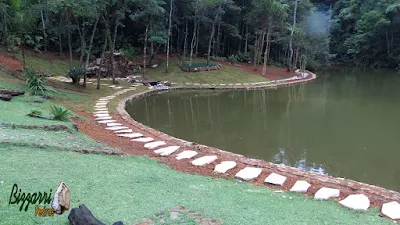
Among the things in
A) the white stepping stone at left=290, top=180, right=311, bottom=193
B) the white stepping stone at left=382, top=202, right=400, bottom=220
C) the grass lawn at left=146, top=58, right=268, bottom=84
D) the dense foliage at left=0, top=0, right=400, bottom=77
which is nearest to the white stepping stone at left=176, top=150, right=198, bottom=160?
the white stepping stone at left=290, top=180, right=311, bottom=193

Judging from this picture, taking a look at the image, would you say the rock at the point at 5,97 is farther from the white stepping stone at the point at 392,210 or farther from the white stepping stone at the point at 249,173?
the white stepping stone at the point at 392,210

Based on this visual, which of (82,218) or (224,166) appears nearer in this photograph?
(82,218)

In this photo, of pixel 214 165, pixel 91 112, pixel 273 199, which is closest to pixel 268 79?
pixel 91 112

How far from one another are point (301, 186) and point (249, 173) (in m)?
0.84

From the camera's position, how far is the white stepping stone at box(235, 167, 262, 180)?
5.14m

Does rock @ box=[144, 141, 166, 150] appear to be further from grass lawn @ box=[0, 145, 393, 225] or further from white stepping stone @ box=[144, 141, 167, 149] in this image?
grass lawn @ box=[0, 145, 393, 225]

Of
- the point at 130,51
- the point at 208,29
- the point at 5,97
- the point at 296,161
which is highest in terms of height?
the point at 208,29

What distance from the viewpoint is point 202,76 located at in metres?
20.6

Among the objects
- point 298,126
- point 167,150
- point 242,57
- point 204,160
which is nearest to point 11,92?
point 167,150

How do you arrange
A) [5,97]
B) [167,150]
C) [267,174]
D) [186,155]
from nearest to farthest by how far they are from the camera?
[267,174], [186,155], [167,150], [5,97]

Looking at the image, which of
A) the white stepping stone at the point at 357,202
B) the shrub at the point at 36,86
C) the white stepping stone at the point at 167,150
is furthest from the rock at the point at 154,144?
the shrub at the point at 36,86

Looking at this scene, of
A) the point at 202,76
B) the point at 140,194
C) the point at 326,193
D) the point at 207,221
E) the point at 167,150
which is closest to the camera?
the point at 207,221

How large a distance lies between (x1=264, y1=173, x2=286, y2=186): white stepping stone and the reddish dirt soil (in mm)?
64

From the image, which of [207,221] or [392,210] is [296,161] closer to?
[392,210]
